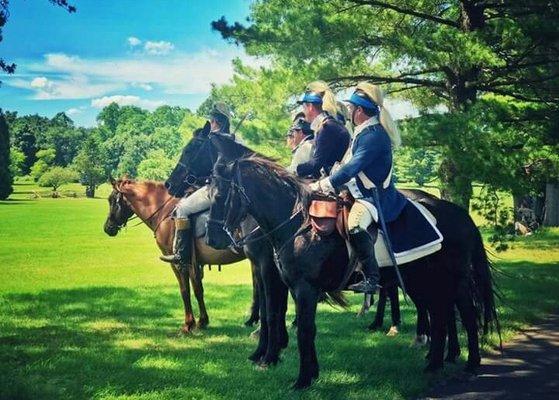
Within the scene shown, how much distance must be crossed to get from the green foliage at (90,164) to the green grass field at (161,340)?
18.8 meters

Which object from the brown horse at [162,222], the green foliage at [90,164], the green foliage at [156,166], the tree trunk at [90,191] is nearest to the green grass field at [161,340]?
the brown horse at [162,222]

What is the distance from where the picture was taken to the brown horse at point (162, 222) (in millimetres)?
8281

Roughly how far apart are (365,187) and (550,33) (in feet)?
22.2

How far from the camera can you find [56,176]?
31547 millimetres

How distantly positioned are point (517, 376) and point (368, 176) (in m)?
2.93

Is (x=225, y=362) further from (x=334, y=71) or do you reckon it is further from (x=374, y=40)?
(x=374, y=40)

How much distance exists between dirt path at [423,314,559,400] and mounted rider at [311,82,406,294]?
60.9 inches

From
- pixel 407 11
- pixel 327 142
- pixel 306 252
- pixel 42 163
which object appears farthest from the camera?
pixel 42 163

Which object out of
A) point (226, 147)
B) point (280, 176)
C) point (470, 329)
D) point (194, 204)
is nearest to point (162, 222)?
point (194, 204)

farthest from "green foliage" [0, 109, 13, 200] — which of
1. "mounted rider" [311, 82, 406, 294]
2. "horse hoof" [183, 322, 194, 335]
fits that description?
"mounted rider" [311, 82, 406, 294]

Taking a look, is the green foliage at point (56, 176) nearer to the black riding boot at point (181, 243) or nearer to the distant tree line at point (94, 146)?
the distant tree line at point (94, 146)

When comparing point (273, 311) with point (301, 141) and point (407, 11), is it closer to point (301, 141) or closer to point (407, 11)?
point (301, 141)

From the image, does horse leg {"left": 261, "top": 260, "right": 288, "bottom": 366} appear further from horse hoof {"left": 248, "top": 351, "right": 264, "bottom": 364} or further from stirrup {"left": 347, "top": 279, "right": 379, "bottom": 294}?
stirrup {"left": 347, "top": 279, "right": 379, "bottom": 294}

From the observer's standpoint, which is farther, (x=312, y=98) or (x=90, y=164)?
(x=90, y=164)
